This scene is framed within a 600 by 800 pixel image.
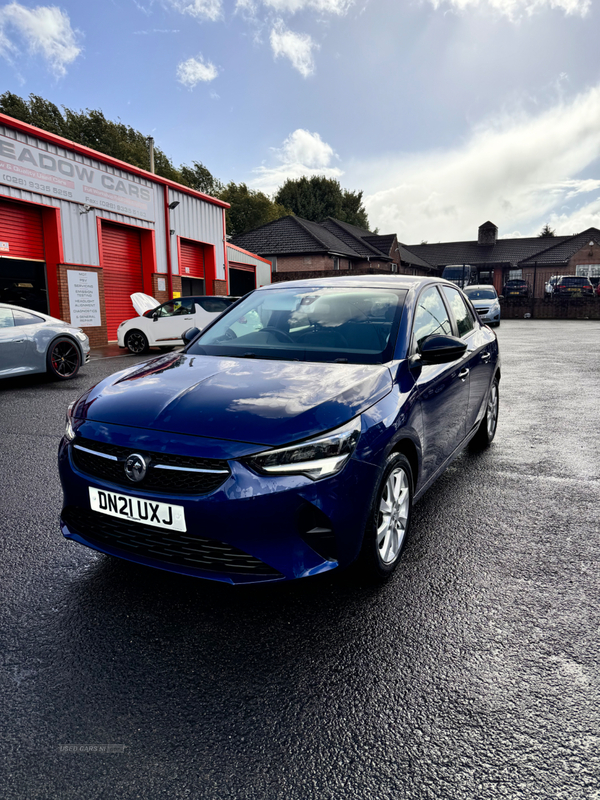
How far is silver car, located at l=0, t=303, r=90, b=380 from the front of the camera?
8.79 m

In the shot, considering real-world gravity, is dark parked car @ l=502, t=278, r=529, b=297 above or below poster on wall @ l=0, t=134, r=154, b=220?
below

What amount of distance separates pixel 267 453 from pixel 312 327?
1.51 m

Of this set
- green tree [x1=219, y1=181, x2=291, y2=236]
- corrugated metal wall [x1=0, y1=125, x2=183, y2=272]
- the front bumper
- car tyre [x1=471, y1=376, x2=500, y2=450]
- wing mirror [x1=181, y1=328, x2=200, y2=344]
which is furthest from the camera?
green tree [x1=219, y1=181, x2=291, y2=236]

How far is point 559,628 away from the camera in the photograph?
2533 mm

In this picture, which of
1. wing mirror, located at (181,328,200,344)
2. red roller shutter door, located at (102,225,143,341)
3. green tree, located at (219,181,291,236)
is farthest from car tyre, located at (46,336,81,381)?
green tree, located at (219,181,291,236)

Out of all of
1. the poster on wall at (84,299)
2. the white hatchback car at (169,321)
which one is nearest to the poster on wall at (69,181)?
the poster on wall at (84,299)

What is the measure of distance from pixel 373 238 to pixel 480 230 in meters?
19.7

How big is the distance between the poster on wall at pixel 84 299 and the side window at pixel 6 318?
8.24m

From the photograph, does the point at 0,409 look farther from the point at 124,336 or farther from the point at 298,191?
the point at 298,191

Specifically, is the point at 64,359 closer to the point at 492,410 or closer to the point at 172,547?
the point at 492,410

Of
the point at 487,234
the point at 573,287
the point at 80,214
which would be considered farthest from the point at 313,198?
the point at 80,214

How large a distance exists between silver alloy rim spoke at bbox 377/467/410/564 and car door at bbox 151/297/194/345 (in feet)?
39.8

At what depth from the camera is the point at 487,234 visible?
65.2 m

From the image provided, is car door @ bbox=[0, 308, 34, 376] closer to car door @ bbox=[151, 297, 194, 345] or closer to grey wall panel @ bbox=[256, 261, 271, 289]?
car door @ bbox=[151, 297, 194, 345]
